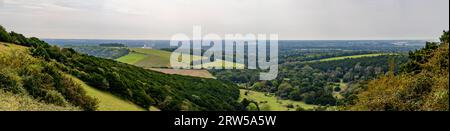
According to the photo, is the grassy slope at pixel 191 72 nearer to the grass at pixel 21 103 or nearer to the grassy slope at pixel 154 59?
the grassy slope at pixel 154 59

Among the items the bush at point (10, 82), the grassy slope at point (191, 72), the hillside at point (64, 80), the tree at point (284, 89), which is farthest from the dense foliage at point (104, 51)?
the tree at point (284, 89)

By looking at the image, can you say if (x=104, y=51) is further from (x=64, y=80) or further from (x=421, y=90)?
(x=421, y=90)

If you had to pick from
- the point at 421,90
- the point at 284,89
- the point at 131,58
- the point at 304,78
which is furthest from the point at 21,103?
the point at 304,78

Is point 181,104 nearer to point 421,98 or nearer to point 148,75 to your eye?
point 148,75

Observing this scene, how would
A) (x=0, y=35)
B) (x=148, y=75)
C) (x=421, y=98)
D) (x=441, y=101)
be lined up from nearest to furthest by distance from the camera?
1. (x=441, y=101)
2. (x=421, y=98)
3. (x=0, y=35)
4. (x=148, y=75)

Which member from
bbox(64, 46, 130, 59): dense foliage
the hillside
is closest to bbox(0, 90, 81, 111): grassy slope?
the hillside

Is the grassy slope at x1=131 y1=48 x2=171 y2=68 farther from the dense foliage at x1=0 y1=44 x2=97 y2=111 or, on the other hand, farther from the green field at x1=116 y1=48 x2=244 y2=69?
the dense foliage at x1=0 y1=44 x2=97 y2=111

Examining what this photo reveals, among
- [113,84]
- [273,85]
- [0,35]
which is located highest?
[0,35]

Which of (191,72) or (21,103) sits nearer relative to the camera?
(21,103)

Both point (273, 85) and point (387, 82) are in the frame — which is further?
point (273, 85)
